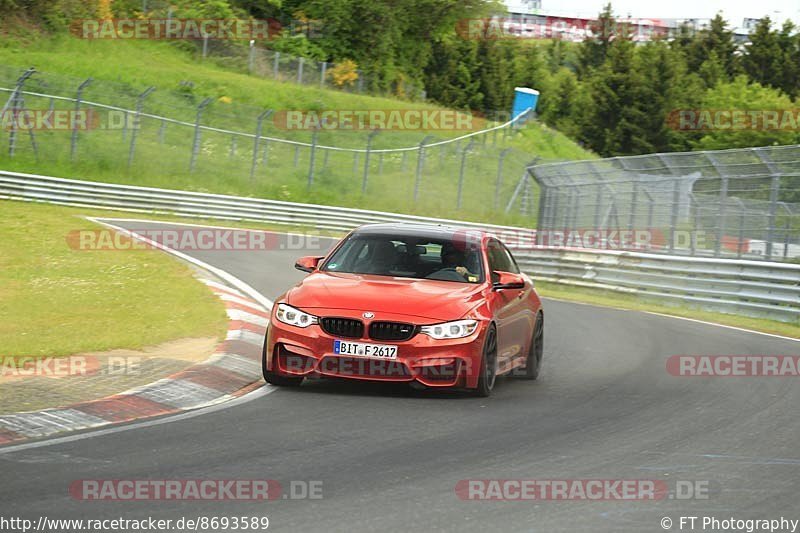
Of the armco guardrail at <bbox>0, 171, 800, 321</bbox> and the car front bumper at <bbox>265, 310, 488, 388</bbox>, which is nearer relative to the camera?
the car front bumper at <bbox>265, 310, 488, 388</bbox>

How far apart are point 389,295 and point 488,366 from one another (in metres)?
0.99

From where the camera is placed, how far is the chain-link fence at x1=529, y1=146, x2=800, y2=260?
65.2ft

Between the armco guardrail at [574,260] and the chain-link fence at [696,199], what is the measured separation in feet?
1.72

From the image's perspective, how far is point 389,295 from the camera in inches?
382

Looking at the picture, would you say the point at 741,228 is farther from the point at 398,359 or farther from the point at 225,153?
the point at 225,153

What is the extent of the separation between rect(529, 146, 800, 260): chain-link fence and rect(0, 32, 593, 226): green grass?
A: 1354 cm

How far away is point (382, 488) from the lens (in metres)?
6.29

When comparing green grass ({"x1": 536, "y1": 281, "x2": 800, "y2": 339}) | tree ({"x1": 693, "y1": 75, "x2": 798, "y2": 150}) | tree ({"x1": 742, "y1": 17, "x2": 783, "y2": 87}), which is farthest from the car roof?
tree ({"x1": 742, "y1": 17, "x2": 783, "y2": 87})

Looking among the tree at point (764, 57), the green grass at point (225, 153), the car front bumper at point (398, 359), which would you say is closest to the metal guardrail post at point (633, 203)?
the green grass at point (225, 153)

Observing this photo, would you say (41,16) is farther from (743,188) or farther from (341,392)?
(341,392)

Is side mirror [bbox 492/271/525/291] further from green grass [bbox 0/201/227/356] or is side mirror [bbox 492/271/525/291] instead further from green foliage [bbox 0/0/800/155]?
green foliage [bbox 0/0/800/155]

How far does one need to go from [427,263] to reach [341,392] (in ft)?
5.08

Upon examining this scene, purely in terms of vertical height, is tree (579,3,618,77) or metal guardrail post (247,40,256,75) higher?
tree (579,3,618,77)

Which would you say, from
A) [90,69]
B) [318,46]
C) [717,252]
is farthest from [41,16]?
[717,252]
